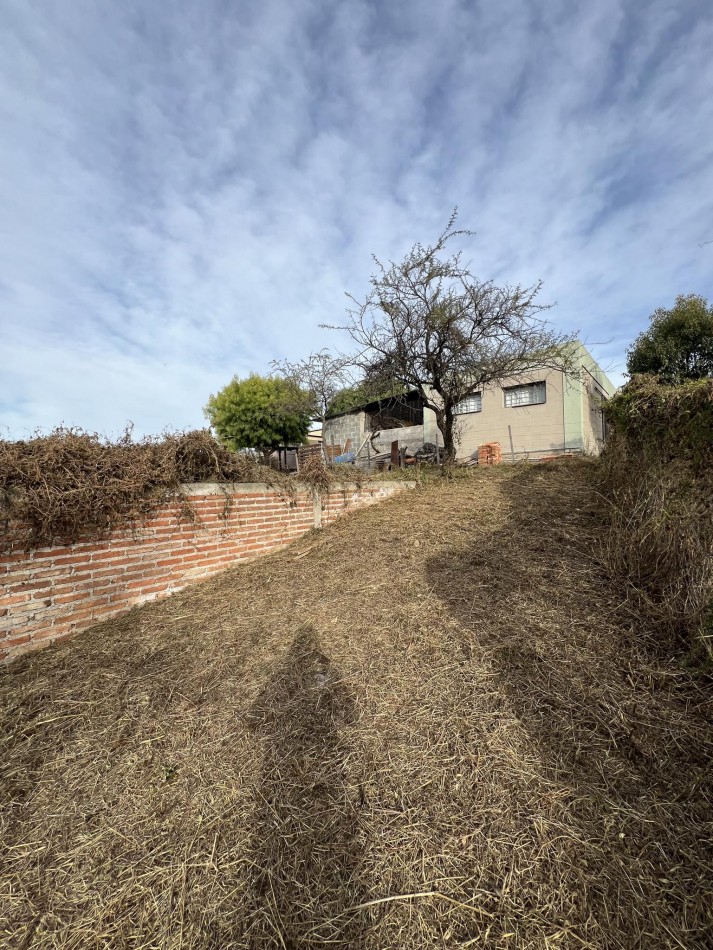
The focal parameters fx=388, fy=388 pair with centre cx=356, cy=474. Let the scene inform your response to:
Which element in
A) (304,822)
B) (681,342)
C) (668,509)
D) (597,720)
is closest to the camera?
(304,822)

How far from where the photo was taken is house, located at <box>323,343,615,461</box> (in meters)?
12.7

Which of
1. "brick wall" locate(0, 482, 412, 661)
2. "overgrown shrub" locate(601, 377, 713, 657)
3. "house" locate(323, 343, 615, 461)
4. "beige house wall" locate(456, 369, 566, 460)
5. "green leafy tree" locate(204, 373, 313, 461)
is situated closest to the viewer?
"overgrown shrub" locate(601, 377, 713, 657)

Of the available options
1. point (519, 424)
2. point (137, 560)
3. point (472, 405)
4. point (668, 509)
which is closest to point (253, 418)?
point (472, 405)

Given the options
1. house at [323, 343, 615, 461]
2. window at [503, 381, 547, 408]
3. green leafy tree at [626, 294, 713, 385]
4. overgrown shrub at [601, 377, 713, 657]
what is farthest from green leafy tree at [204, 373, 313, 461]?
overgrown shrub at [601, 377, 713, 657]

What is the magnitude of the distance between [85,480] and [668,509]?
14.1 ft

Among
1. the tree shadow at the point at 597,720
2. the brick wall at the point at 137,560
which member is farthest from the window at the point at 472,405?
the tree shadow at the point at 597,720

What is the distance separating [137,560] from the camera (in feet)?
11.0

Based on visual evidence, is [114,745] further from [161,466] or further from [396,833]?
[161,466]

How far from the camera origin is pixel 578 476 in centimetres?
588

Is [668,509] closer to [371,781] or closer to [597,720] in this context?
[597,720]

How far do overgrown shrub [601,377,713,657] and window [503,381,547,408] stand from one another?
10490 mm

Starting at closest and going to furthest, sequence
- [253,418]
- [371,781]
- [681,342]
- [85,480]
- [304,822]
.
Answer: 1. [304,822]
2. [371,781]
3. [85,480]
4. [681,342]
5. [253,418]

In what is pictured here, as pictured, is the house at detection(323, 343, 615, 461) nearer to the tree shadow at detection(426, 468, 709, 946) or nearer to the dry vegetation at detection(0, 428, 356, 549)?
the dry vegetation at detection(0, 428, 356, 549)

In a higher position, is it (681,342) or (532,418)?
(681,342)
